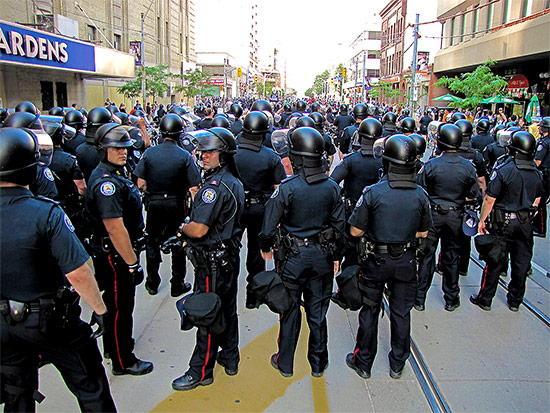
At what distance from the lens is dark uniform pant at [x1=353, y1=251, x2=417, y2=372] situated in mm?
3920

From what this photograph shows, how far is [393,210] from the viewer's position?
382 centimetres

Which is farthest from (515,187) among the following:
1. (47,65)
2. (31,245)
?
(47,65)

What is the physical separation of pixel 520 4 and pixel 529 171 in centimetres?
2328

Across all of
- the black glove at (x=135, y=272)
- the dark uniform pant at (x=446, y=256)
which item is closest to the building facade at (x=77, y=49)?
the black glove at (x=135, y=272)

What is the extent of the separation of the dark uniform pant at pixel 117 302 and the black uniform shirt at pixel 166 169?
174cm

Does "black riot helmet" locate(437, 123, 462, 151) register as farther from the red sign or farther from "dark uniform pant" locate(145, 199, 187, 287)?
the red sign

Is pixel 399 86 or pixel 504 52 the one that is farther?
pixel 399 86

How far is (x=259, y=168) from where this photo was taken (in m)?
5.36

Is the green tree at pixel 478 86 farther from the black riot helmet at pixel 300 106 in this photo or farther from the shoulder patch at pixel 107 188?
the shoulder patch at pixel 107 188

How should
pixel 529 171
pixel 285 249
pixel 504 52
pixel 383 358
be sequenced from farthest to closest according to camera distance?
pixel 504 52, pixel 529 171, pixel 383 358, pixel 285 249

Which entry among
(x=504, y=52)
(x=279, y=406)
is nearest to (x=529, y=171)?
(x=279, y=406)

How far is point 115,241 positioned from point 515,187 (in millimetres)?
Result: 4352

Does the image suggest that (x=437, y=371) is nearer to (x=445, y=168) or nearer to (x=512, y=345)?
(x=512, y=345)

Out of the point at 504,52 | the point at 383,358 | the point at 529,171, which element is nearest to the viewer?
the point at 383,358
